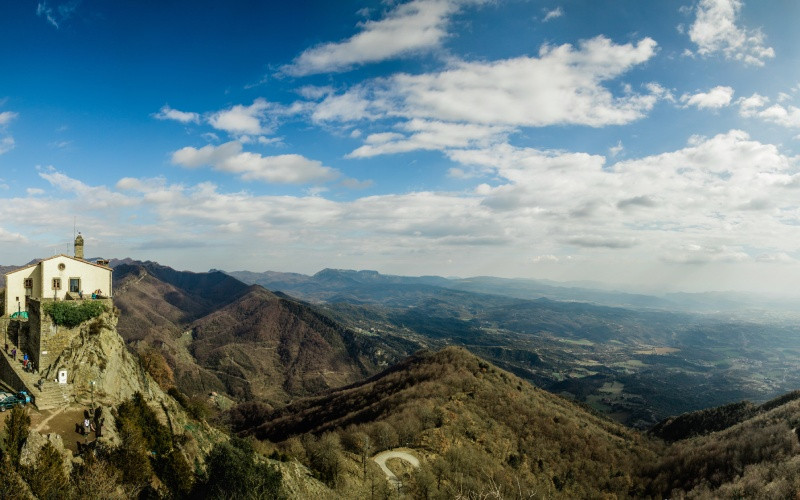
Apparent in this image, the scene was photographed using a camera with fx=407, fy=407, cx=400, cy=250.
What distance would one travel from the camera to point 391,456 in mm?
54594

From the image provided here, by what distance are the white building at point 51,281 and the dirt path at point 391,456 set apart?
37.9m

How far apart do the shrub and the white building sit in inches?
80.0

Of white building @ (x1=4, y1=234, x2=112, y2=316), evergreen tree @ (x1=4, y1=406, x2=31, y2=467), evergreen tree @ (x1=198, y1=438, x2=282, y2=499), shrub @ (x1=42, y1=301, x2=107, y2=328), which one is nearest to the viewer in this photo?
evergreen tree @ (x1=4, y1=406, x2=31, y2=467)

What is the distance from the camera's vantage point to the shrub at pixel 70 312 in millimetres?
37469

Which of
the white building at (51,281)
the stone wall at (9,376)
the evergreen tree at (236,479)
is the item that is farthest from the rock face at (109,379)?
the evergreen tree at (236,479)

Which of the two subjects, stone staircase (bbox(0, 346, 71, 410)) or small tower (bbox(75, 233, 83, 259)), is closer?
stone staircase (bbox(0, 346, 71, 410))

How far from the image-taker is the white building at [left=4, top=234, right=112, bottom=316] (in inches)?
1544

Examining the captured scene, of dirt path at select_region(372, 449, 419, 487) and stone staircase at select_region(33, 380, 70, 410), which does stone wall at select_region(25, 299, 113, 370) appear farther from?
dirt path at select_region(372, 449, 419, 487)

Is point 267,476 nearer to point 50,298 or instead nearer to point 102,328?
point 102,328

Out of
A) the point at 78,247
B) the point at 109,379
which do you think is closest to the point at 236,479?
the point at 109,379

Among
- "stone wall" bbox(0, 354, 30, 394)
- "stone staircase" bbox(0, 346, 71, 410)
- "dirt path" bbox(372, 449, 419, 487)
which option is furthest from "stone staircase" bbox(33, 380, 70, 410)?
"dirt path" bbox(372, 449, 419, 487)

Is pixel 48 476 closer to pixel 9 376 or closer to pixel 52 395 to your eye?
pixel 52 395

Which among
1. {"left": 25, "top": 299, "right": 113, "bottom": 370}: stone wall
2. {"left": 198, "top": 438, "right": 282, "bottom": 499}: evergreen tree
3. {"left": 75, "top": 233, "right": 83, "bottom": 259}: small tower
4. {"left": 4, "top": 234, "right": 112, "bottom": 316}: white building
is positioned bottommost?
{"left": 198, "top": 438, "right": 282, "bottom": 499}: evergreen tree

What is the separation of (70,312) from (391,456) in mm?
40415
